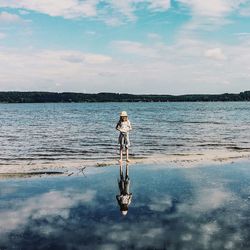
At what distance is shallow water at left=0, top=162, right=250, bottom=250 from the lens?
8578 millimetres

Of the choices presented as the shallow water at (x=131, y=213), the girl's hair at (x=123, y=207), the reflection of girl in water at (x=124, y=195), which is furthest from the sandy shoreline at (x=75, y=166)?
the girl's hair at (x=123, y=207)

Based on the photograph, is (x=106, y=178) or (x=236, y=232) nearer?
(x=236, y=232)

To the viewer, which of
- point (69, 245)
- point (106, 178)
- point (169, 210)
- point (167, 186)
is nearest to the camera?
point (69, 245)

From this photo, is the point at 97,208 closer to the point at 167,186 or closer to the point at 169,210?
the point at 169,210

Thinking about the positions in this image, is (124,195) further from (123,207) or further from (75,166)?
(75,166)

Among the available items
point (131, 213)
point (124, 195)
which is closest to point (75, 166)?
point (124, 195)

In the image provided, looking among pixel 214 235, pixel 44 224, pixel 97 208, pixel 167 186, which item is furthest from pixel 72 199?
pixel 214 235

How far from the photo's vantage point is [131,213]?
10.7 metres

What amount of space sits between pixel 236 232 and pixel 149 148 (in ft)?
65.7

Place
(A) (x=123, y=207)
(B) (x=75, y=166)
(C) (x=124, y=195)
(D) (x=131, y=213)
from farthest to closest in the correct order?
(B) (x=75, y=166)
(C) (x=124, y=195)
(A) (x=123, y=207)
(D) (x=131, y=213)

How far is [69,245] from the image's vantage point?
27.4 ft

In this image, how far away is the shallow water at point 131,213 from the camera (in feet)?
28.1

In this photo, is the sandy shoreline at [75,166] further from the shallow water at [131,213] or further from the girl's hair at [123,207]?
the girl's hair at [123,207]

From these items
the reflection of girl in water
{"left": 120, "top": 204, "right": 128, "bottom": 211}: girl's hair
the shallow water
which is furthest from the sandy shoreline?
{"left": 120, "top": 204, "right": 128, "bottom": 211}: girl's hair
